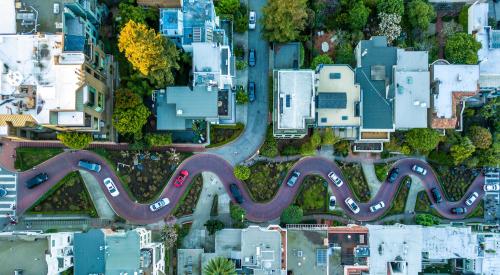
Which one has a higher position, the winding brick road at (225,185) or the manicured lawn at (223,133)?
the manicured lawn at (223,133)

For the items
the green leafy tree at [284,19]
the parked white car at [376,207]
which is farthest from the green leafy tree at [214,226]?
the green leafy tree at [284,19]

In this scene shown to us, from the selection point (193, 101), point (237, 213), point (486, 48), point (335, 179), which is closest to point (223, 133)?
point (193, 101)

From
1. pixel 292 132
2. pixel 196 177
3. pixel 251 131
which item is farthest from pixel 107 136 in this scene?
pixel 292 132

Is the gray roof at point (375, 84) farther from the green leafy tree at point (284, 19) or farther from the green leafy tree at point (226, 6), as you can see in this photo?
the green leafy tree at point (226, 6)

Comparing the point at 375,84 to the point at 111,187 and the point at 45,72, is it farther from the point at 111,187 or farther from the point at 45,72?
the point at 45,72

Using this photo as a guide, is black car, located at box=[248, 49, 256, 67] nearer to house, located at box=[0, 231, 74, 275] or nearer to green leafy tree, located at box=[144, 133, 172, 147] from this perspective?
green leafy tree, located at box=[144, 133, 172, 147]

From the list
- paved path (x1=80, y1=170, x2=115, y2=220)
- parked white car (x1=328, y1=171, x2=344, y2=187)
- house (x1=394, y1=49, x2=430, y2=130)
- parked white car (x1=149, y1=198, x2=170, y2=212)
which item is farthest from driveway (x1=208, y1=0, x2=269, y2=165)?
house (x1=394, y1=49, x2=430, y2=130)
